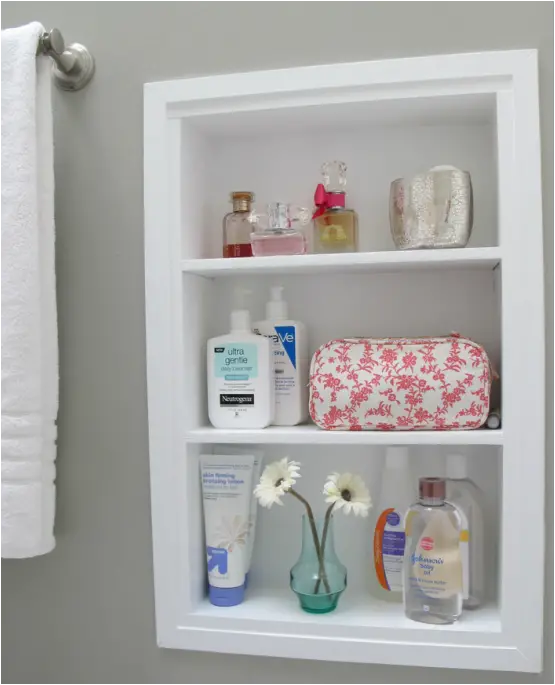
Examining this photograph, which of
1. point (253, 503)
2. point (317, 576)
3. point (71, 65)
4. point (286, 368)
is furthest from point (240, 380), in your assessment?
point (71, 65)

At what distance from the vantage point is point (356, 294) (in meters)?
1.09

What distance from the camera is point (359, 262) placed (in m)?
0.95

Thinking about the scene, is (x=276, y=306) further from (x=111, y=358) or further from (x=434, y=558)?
(x=434, y=558)

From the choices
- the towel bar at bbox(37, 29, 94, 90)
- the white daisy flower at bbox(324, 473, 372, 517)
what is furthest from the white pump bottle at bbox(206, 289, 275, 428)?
the towel bar at bbox(37, 29, 94, 90)

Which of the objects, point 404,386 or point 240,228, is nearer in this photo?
point 404,386

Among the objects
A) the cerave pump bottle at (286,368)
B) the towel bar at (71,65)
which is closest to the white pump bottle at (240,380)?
the cerave pump bottle at (286,368)

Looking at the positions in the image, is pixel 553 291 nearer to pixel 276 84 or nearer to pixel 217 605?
pixel 276 84

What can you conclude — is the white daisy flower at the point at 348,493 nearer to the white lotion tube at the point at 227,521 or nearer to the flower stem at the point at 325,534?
the flower stem at the point at 325,534

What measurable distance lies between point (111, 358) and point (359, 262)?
0.39 metres

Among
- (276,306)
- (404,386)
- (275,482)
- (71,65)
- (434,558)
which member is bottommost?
(434,558)

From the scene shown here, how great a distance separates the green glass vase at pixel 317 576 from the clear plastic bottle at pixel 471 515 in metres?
0.18

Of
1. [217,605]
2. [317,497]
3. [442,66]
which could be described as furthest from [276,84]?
[217,605]

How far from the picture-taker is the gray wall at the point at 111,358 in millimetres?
1010

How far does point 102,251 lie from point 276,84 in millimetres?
350
